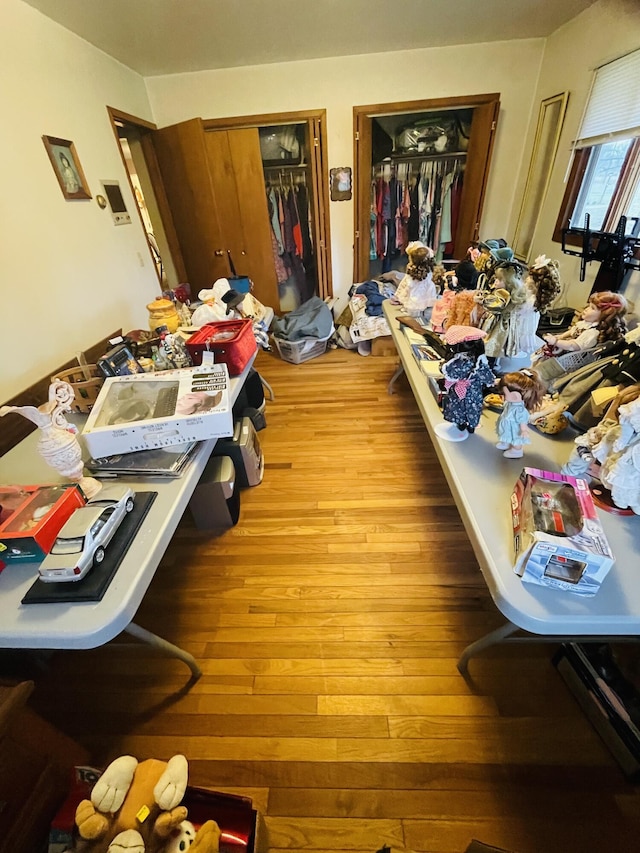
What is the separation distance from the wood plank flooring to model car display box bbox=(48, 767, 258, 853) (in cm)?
11

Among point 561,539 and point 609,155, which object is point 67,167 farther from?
point 609,155

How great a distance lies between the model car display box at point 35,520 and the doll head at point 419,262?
2.03 m

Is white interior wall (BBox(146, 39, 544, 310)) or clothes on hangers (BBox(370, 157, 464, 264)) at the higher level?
white interior wall (BBox(146, 39, 544, 310))

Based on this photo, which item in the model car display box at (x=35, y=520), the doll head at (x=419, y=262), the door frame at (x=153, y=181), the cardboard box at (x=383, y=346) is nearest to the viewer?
the model car display box at (x=35, y=520)

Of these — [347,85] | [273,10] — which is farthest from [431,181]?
[273,10]

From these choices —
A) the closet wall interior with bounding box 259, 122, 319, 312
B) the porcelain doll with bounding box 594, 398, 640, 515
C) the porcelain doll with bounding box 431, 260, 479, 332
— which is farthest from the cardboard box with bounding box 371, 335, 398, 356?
the porcelain doll with bounding box 594, 398, 640, 515

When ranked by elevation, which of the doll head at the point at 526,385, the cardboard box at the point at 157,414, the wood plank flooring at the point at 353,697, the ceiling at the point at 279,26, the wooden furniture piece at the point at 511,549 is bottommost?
the wood plank flooring at the point at 353,697

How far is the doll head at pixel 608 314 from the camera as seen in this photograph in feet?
4.29

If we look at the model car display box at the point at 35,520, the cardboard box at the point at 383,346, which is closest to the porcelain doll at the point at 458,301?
the cardboard box at the point at 383,346

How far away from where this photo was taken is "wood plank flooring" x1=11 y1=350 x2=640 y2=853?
961mm

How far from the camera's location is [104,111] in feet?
8.11

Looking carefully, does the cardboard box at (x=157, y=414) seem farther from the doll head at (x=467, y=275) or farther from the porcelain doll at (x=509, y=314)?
the doll head at (x=467, y=275)

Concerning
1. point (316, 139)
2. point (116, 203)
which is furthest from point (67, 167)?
point (316, 139)

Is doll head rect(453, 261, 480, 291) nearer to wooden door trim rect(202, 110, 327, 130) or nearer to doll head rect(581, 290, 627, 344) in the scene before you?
doll head rect(581, 290, 627, 344)
